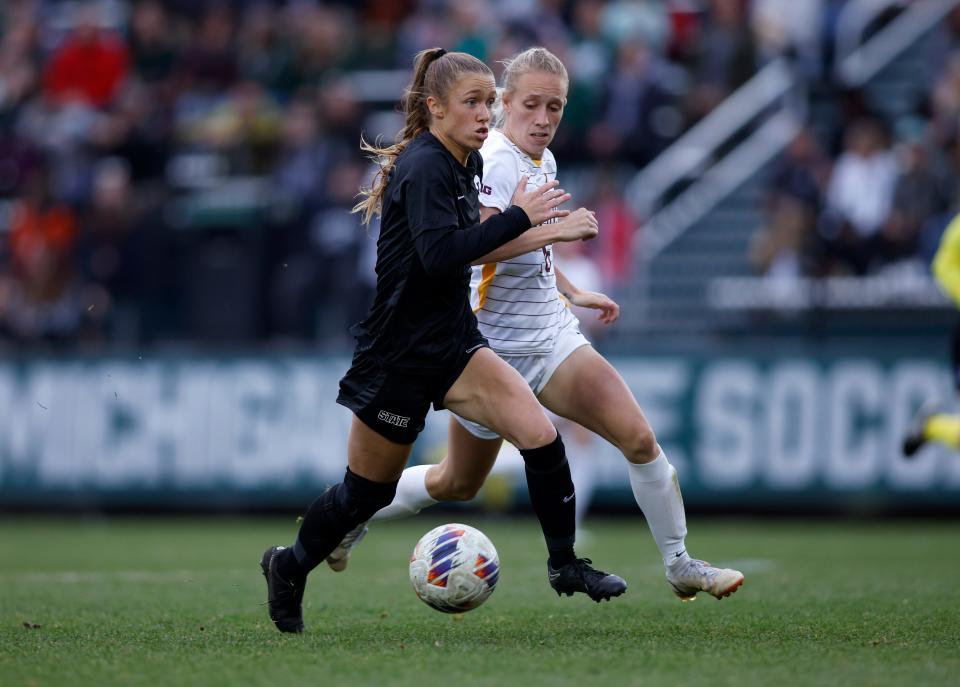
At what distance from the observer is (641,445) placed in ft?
20.3

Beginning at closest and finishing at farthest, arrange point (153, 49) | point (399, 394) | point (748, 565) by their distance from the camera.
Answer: point (399, 394) → point (748, 565) → point (153, 49)

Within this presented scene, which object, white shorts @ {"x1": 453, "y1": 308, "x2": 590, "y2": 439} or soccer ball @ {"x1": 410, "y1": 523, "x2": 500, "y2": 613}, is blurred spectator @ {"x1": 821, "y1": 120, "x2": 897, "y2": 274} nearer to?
white shorts @ {"x1": 453, "y1": 308, "x2": 590, "y2": 439}

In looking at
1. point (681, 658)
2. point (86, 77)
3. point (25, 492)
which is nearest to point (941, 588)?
point (681, 658)

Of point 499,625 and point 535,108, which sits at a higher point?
point 535,108

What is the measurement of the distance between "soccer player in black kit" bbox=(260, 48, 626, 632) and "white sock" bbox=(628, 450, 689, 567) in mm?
454

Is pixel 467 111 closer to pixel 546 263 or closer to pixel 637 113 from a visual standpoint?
pixel 546 263

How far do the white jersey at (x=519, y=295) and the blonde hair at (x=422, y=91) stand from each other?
0.40m

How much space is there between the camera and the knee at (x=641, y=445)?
617 cm

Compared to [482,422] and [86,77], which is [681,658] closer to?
[482,422]

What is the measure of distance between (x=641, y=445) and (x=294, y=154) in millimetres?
10690

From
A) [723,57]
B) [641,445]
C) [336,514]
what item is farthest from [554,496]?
[723,57]

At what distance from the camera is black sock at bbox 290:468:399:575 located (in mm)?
5916

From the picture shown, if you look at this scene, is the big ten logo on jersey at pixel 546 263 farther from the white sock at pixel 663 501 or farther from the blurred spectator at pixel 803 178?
the blurred spectator at pixel 803 178

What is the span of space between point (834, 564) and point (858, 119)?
21.1ft
